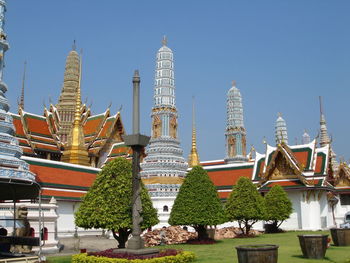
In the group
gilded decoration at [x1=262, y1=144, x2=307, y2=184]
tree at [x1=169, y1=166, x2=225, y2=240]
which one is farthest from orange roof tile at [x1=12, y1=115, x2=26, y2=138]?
tree at [x1=169, y1=166, x2=225, y2=240]

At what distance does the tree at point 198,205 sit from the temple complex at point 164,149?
984 cm

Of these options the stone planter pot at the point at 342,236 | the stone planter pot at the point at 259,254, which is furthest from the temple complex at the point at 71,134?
the stone planter pot at the point at 259,254

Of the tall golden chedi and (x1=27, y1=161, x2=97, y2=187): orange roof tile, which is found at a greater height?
the tall golden chedi

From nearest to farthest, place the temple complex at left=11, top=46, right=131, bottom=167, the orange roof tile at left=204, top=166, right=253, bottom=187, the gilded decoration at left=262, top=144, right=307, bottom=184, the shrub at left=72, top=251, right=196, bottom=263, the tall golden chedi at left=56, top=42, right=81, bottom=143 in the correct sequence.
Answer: the shrub at left=72, top=251, right=196, bottom=263 → the gilded decoration at left=262, top=144, right=307, bottom=184 → the orange roof tile at left=204, top=166, right=253, bottom=187 → the temple complex at left=11, top=46, right=131, bottom=167 → the tall golden chedi at left=56, top=42, right=81, bottom=143

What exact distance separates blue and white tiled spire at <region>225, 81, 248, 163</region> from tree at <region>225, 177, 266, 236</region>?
25.2 m

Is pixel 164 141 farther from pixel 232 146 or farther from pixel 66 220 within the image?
pixel 232 146

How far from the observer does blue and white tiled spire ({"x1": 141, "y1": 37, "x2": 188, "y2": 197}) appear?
32.7 metres

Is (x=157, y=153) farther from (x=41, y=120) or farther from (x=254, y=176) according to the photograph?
(x=41, y=120)

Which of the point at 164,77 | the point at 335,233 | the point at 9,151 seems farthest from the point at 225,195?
the point at 9,151

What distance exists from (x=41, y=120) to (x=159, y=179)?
64.8ft

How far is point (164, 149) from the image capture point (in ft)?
112

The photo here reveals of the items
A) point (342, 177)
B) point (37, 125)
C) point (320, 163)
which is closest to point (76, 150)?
point (37, 125)

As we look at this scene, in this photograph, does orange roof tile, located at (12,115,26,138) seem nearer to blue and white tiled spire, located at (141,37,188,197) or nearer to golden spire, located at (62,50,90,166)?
golden spire, located at (62,50,90,166)

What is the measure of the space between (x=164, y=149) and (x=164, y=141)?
818 millimetres
